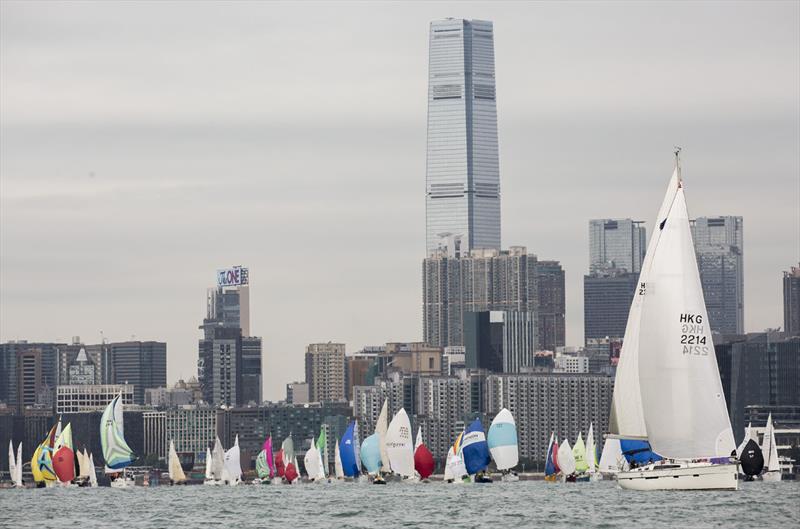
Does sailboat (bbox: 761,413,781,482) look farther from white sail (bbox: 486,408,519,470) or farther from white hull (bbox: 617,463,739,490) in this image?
white hull (bbox: 617,463,739,490)

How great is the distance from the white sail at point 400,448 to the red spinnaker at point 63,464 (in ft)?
103

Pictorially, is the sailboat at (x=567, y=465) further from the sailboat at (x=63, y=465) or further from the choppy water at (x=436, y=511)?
the choppy water at (x=436, y=511)

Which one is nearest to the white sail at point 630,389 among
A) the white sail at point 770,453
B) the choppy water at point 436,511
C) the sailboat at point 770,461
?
the choppy water at point 436,511

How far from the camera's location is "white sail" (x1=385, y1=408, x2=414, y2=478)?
6619 inches

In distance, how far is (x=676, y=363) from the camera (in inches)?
3442

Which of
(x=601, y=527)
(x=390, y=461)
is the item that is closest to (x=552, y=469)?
(x=390, y=461)

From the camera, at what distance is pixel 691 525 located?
248 feet

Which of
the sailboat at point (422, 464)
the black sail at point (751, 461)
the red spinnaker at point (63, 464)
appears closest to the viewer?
the black sail at point (751, 461)

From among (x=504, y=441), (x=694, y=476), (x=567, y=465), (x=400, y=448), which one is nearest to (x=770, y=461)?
(x=567, y=465)

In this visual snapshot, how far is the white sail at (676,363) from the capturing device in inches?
3438

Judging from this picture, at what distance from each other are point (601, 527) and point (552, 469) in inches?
4525

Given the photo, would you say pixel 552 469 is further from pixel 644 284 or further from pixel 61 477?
pixel 644 284

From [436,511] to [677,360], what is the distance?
588 inches

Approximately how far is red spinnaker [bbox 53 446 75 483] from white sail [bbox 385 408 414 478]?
1240 inches
